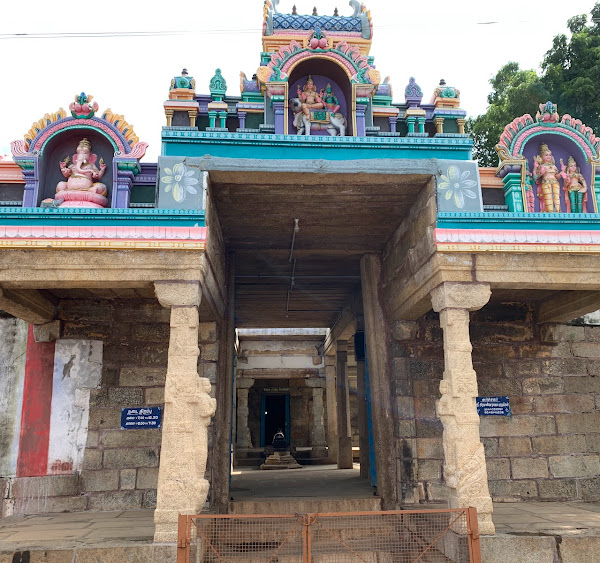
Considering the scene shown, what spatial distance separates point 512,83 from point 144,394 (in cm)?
1344

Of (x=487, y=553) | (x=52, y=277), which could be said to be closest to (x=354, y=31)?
(x=52, y=277)

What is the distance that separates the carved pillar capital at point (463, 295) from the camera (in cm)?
577

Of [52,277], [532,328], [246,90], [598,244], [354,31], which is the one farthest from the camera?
[532,328]

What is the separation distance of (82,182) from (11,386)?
3.25 m

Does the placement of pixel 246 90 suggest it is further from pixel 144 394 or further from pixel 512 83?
pixel 512 83

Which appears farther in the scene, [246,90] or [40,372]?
[40,372]

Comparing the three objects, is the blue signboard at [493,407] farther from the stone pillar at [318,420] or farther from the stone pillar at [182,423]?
the stone pillar at [318,420]

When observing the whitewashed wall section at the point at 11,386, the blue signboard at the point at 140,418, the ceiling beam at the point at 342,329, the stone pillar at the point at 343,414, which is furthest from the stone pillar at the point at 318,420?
the whitewashed wall section at the point at 11,386

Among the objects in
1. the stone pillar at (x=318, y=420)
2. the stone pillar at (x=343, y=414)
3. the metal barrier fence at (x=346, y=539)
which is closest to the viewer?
the metal barrier fence at (x=346, y=539)

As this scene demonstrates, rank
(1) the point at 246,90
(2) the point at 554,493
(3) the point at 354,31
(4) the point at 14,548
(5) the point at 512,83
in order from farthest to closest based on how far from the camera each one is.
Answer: (5) the point at 512,83
(2) the point at 554,493
(3) the point at 354,31
(1) the point at 246,90
(4) the point at 14,548

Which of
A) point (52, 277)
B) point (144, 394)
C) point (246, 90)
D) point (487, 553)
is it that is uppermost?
point (246, 90)

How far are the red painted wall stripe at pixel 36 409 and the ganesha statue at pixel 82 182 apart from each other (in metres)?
2.59

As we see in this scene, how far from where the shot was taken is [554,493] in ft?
25.1

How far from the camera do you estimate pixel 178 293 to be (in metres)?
5.56
